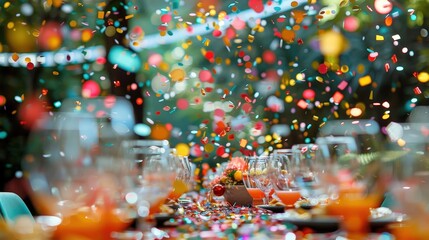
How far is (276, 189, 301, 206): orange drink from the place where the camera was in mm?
1641

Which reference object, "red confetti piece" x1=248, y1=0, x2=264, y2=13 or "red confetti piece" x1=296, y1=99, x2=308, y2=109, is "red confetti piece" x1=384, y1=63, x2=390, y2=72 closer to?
"red confetti piece" x1=296, y1=99, x2=308, y2=109

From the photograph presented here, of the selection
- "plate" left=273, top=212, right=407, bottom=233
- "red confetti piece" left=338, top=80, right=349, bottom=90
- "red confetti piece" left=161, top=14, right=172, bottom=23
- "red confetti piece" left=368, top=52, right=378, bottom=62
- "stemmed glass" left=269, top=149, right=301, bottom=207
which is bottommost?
"plate" left=273, top=212, right=407, bottom=233

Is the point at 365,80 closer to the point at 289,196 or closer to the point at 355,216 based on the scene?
the point at 289,196

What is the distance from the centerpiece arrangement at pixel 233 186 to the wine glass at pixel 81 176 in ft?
4.02

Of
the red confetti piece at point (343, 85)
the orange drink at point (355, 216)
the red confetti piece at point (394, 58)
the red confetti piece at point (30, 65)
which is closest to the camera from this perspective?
the orange drink at point (355, 216)

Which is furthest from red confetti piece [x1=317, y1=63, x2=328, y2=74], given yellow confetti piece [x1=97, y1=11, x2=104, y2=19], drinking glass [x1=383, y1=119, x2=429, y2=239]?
drinking glass [x1=383, y1=119, x2=429, y2=239]

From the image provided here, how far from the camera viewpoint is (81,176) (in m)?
0.87

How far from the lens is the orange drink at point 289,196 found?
1641mm

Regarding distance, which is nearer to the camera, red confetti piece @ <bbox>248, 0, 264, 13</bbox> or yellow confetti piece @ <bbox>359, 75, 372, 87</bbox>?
yellow confetti piece @ <bbox>359, 75, 372, 87</bbox>

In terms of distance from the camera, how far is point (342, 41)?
5035mm

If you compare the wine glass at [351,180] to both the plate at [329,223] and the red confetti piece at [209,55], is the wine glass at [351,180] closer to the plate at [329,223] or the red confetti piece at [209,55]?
the plate at [329,223]

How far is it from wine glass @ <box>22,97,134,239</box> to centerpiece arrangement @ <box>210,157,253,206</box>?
1226 millimetres

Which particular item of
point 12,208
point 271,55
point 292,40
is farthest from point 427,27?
point 12,208

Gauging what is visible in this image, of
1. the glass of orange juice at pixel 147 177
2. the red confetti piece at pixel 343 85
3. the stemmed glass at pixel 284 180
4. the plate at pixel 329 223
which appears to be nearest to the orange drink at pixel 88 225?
the glass of orange juice at pixel 147 177
